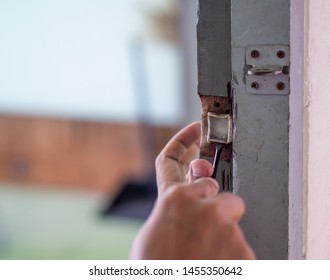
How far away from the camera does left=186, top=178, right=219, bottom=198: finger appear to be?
0.74 m

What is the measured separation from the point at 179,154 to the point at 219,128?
4.7 inches

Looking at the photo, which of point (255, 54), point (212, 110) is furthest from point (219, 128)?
point (255, 54)

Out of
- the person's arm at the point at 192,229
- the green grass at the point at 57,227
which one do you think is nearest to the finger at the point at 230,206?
the person's arm at the point at 192,229

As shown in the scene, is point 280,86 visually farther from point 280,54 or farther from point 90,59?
point 90,59

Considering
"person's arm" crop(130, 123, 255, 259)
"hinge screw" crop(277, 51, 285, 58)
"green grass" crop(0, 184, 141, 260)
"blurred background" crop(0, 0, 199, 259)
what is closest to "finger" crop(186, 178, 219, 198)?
"person's arm" crop(130, 123, 255, 259)

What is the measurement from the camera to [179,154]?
97 centimetres

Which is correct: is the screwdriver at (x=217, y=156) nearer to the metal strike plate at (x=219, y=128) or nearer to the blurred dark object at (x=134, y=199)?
the metal strike plate at (x=219, y=128)

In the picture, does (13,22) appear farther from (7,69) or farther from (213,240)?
(213,240)

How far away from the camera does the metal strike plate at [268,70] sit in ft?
2.60

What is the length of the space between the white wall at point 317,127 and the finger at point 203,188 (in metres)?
0.20

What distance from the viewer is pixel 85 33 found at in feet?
11.6

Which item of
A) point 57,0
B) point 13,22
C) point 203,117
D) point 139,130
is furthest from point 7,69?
point 203,117

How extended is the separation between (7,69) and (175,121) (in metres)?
1.24
